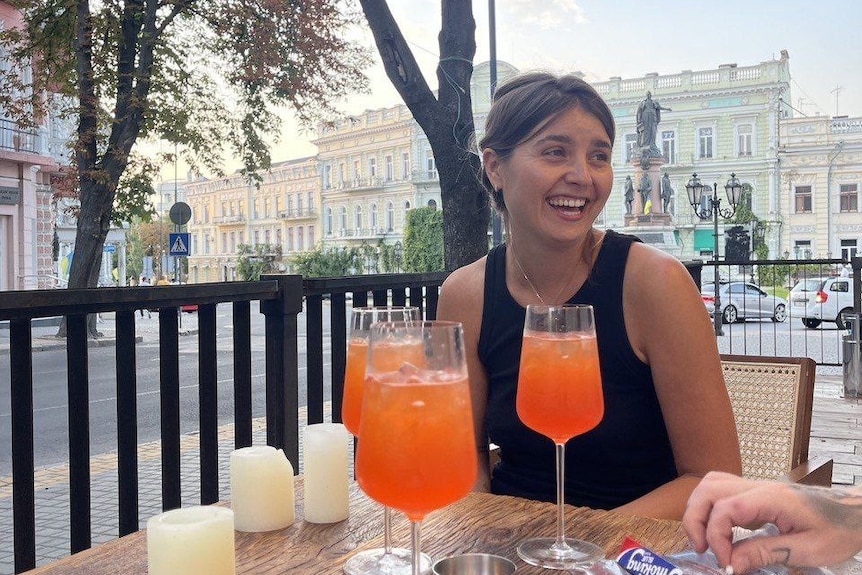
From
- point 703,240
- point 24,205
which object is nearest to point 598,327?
point 24,205

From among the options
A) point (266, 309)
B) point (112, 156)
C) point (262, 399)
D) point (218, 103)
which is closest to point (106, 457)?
point (262, 399)

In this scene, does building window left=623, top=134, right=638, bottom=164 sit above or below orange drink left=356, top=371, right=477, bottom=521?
above

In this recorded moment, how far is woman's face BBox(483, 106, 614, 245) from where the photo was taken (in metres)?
1.57

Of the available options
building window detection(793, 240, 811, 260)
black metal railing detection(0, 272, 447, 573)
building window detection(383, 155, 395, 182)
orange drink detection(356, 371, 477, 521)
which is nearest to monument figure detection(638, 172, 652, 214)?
building window detection(793, 240, 811, 260)

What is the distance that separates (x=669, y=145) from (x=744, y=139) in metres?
3.79

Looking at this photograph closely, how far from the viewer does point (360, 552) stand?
986 mm

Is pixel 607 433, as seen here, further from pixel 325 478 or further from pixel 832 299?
pixel 832 299

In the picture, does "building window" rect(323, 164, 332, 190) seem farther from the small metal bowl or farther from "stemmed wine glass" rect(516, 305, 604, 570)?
the small metal bowl

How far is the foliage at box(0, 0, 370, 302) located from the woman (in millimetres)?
10801

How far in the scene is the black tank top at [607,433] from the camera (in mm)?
1530

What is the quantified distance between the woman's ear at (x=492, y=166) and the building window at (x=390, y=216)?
169 feet

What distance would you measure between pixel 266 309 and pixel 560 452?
151 cm

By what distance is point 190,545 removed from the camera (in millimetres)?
840

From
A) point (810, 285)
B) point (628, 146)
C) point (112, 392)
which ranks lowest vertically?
point (112, 392)
